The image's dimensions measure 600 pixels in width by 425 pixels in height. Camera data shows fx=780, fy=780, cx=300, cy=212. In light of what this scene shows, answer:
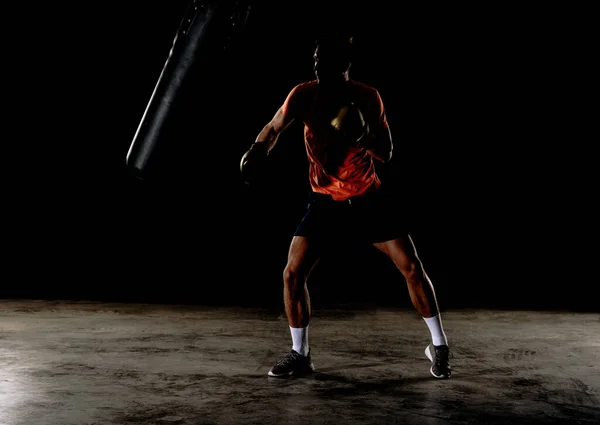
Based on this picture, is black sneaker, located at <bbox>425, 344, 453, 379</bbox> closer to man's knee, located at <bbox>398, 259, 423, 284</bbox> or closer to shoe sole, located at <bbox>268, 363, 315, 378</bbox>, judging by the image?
man's knee, located at <bbox>398, 259, 423, 284</bbox>

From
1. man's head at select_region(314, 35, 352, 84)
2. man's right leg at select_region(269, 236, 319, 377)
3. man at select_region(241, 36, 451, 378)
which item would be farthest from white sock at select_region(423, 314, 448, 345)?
man's head at select_region(314, 35, 352, 84)

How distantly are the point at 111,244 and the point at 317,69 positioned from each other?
505cm

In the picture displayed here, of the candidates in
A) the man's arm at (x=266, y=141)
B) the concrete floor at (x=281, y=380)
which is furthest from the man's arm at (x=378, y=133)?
the concrete floor at (x=281, y=380)

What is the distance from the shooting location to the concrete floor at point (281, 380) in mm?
2553

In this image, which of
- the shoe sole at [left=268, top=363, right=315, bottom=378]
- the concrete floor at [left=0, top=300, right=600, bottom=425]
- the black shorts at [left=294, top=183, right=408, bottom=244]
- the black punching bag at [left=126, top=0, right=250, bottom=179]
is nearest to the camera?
the concrete floor at [left=0, top=300, right=600, bottom=425]

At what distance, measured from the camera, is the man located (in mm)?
3352

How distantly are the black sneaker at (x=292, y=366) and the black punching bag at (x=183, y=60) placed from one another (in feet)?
4.10

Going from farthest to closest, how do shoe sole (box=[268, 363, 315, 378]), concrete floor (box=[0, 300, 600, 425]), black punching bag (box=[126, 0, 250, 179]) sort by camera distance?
black punching bag (box=[126, 0, 250, 179]) → shoe sole (box=[268, 363, 315, 378]) → concrete floor (box=[0, 300, 600, 425])

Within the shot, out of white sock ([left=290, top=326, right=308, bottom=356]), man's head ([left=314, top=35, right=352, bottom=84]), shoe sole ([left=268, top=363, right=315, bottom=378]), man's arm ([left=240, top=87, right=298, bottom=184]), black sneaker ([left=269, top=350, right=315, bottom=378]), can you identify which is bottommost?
shoe sole ([left=268, top=363, right=315, bottom=378])

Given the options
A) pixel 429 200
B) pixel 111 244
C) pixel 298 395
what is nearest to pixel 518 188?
pixel 429 200

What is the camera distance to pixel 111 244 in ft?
26.2

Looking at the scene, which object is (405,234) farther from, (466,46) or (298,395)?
(466,46)

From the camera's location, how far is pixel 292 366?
3289 millimetres

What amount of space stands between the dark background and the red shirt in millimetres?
3043
